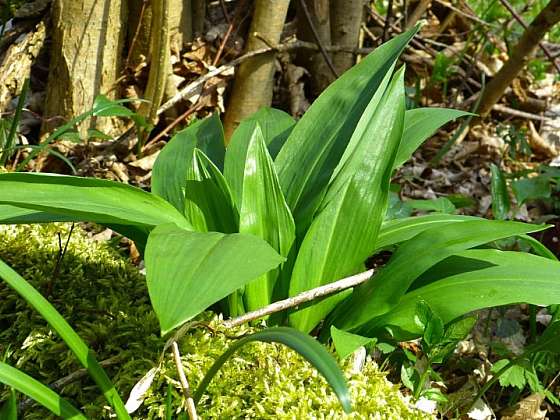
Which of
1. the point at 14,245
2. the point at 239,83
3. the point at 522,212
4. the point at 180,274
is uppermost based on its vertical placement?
the point at 239,83

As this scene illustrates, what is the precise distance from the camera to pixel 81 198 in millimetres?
1295

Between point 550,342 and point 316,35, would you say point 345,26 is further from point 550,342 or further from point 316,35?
point 550,342

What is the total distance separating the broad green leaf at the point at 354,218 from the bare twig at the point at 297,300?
5 centimetres

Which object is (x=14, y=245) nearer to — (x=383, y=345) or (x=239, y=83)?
(x=383, y=345)

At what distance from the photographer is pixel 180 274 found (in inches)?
40.6

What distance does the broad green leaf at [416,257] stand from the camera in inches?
57.6

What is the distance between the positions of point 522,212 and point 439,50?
148 centimetres

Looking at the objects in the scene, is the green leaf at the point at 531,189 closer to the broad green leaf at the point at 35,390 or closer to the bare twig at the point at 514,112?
the bare twig at the point at 514,112

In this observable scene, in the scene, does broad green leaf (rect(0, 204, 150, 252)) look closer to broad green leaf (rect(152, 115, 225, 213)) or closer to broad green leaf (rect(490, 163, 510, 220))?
broad green leaf (rect(152, 115, 225, 213))

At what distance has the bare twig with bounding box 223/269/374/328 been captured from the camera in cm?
140

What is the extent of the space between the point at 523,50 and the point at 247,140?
5.60ft

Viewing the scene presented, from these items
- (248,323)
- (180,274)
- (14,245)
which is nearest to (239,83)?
(14,245)

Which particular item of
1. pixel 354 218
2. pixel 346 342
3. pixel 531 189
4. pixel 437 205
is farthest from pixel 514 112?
pixel 346 342

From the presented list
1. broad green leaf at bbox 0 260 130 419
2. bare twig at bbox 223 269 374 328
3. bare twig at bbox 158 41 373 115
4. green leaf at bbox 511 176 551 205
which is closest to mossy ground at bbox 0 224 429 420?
bare twig at bbox 223 269 374 328
